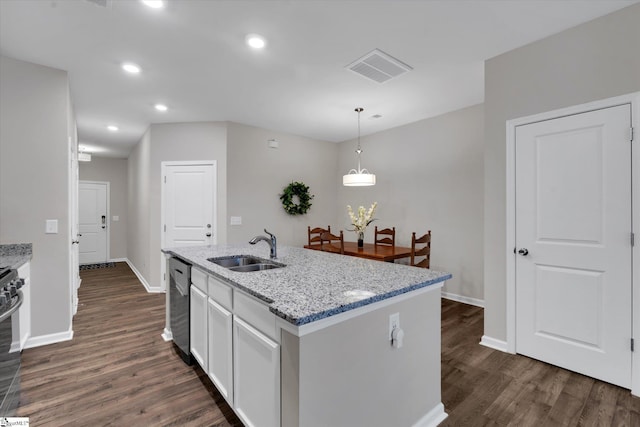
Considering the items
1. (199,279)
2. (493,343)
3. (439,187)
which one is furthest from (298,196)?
(493,343)

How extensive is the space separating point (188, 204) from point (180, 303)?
2518 mm

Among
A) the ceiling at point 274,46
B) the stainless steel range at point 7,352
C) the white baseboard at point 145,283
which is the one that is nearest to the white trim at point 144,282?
the white baseboard at point 145,283

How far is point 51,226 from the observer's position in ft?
9.30

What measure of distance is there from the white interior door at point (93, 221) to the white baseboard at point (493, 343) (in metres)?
8.04

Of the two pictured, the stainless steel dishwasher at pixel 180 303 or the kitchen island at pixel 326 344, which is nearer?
the kitchen island at pixel 326 344

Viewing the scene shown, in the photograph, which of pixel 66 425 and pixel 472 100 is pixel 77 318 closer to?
pixel 66 425

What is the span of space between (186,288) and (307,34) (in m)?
2.22

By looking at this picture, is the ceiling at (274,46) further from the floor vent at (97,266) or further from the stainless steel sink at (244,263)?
the floor vent at (97,266)

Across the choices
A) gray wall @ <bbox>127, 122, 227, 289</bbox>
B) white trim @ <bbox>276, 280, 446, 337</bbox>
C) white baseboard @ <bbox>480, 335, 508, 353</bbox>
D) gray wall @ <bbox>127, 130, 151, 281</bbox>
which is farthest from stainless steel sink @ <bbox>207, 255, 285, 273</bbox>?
gray wall @ <bbox>127, 130, 151, 281</bbox>

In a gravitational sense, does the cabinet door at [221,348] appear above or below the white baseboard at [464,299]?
above

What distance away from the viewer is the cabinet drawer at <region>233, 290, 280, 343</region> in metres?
1.33

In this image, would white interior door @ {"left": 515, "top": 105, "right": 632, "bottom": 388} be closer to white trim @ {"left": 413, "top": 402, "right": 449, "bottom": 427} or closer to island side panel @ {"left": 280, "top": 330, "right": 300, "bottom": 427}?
white trim @ {"left": 413, "top": 402, "right": 449, "bottom": 427}

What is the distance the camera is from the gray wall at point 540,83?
210 cm

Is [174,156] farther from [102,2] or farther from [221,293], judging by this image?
[221,293]
